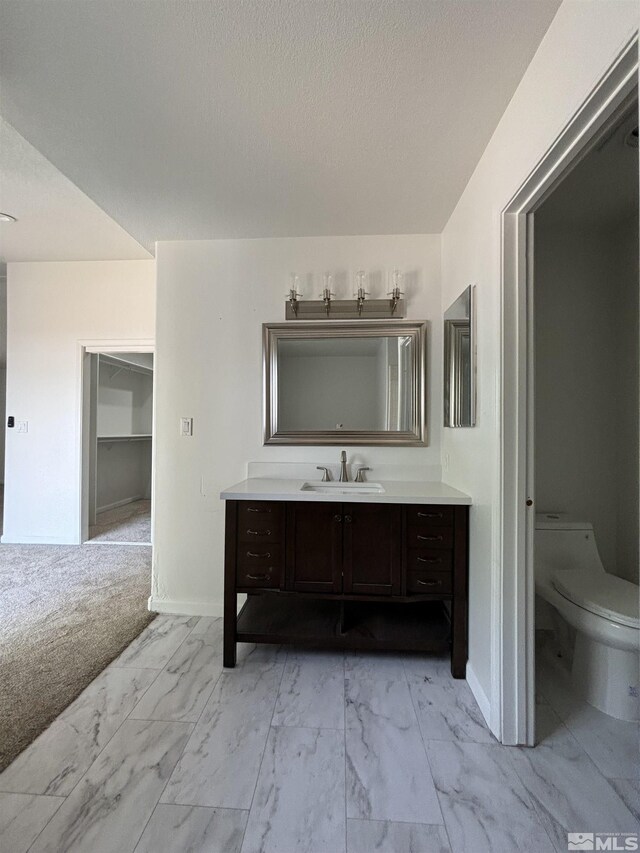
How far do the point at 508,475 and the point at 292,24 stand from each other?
160 cm

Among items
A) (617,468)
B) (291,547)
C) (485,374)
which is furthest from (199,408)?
(617,468)

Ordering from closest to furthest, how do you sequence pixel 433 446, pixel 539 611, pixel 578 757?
1. pixel 578 757
2. pixel 539 611
3. pixel 433 446

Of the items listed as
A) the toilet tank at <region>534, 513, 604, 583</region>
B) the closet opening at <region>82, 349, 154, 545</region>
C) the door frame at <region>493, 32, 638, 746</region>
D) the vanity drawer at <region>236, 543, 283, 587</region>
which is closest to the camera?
the door frame at <region>493, 32, 638, 746</region>

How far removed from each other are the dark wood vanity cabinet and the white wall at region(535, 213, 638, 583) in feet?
2.72

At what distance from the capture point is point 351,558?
1.82 meters

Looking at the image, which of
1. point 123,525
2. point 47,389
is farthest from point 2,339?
point 123,525

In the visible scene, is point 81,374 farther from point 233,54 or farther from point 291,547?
point 233,54

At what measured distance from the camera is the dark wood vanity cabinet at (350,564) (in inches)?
70.5

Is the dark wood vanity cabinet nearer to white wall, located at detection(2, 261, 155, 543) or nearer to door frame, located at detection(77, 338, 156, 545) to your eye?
door frame, located at detection(77, 338, 156, 545)

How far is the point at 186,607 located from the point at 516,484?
209cm

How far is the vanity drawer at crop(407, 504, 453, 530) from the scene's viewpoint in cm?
180

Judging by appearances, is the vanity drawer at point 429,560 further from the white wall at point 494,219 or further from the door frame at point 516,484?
the door frame at point 516,484

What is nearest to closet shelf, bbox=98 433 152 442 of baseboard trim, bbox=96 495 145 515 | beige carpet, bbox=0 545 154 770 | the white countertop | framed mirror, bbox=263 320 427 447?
baseboard trim, bbox=96 495 145 515

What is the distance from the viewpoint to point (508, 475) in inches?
55.7
